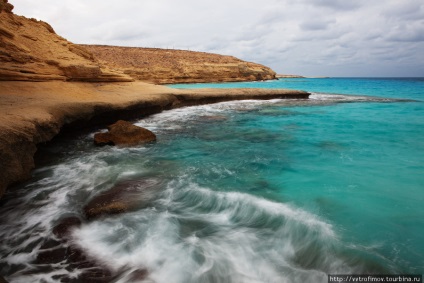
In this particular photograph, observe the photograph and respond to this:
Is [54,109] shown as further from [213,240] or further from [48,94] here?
[213,240]

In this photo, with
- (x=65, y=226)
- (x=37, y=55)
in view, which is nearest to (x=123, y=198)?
(x=65, y=226)

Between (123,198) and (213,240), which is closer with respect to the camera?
(213,240)

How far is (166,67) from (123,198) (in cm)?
4231

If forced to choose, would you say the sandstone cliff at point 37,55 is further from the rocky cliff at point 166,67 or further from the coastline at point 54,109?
the rocky cliff at point 166,67

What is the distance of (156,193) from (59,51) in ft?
35.1

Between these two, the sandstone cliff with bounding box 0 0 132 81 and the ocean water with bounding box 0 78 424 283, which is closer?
the ocean water with bounding box 0 78 424 283

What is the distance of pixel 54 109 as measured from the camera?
7.04m

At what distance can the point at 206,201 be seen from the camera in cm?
462

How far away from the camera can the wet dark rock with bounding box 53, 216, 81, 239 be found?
11.7ft

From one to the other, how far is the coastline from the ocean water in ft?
2.30

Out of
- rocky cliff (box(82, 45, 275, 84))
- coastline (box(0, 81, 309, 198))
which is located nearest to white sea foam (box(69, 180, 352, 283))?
coastline (box(0, 81, 309, 198))

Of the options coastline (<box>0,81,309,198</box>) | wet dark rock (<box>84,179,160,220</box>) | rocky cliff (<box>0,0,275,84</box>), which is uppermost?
rocky cliff (<box>0,0,275,84</box>)

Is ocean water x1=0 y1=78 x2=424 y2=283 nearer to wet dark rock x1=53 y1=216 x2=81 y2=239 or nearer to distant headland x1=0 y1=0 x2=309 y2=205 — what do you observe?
wet dark rock x1=53 y1=216 x2=81 y2=239

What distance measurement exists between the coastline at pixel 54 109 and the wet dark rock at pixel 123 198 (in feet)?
4.35
